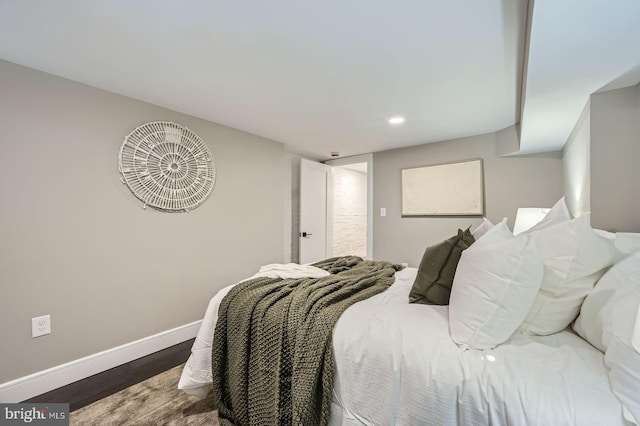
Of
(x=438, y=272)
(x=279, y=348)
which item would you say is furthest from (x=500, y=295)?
(x=279, y=348)

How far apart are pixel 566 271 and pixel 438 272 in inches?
20.5

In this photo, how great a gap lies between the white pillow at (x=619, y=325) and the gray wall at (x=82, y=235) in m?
2.89

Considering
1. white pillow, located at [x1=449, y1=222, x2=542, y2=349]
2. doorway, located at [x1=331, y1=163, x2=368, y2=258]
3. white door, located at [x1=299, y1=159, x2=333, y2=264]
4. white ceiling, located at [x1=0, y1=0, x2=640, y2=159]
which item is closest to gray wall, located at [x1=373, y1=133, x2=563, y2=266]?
white ceiling, located at [x1=0, y1=0, x2=640, y2=159]

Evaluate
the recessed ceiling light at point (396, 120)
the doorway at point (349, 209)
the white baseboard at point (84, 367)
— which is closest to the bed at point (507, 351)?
the recessed ceiling light at point (396, 120)

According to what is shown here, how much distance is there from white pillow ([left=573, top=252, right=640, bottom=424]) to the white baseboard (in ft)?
9.62

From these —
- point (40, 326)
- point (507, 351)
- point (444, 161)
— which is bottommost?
point (40, 326)

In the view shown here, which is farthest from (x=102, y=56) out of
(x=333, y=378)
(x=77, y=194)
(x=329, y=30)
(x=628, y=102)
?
(x=628, y=102)

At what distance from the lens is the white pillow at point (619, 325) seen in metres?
0.73

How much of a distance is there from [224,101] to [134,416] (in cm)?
231

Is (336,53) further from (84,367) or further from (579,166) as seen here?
(84,367)

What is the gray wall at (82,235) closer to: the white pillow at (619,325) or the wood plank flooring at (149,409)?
the wood plank flooring at (149,409)

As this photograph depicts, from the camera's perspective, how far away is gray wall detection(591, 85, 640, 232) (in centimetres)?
162

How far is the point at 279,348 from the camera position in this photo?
1.28 meters

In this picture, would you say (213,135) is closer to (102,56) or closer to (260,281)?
(102,56)
